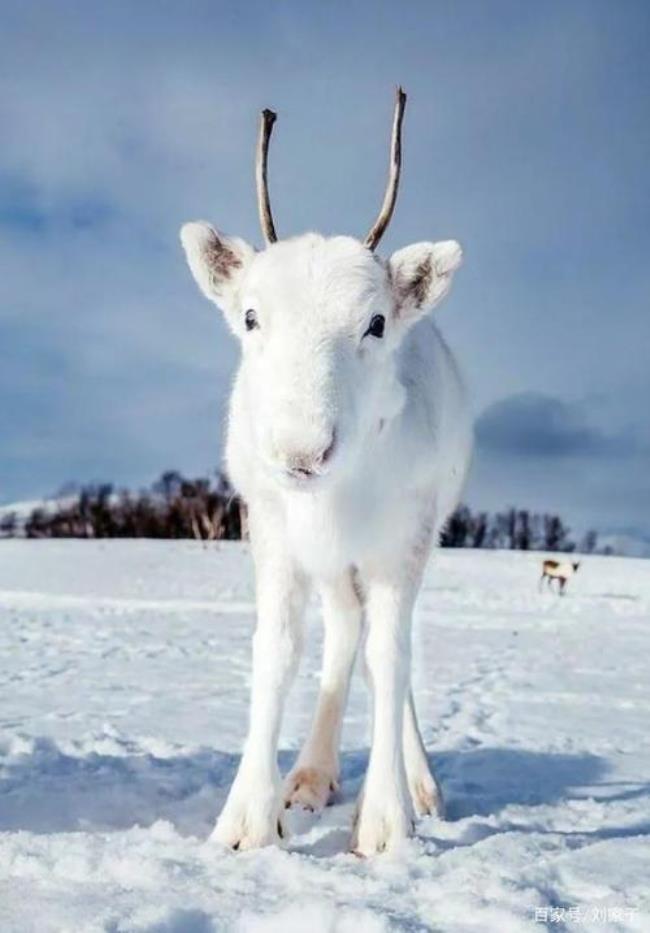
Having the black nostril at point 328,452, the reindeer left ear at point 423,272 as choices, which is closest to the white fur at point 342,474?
the reindeer left ear at point 423,272

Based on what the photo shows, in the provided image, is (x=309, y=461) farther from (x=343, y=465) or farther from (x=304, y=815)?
Answer: (x=304, y=815)

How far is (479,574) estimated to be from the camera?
1494 inches

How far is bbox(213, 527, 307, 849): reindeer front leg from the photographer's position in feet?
12.6

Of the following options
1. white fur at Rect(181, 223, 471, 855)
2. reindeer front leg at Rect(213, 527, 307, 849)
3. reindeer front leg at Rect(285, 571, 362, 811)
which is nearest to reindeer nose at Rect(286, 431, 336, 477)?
white fur at Rect(181, 223, 471, 855)

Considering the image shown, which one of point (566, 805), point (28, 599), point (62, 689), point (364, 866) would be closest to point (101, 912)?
point (364, 866)

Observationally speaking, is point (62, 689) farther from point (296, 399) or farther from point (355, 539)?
point (296, 399)

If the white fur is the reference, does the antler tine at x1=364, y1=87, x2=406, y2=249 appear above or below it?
above

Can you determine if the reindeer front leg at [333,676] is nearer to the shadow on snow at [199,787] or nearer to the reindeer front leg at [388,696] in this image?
the shadow on snow at [199,787]

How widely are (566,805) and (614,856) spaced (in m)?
1.36

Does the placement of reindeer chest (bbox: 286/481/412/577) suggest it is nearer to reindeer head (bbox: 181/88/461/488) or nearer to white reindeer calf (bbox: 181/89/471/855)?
white reindeer calf (bbox: 181/89/471/855)

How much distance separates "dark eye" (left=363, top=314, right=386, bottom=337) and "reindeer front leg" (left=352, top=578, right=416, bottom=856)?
1.01 m

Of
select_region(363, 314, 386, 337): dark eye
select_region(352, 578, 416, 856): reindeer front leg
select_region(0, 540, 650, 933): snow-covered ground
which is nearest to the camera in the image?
select_region(0, 540, 650, 933): snow-covered ground

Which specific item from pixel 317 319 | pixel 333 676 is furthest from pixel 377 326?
pixel 333 676

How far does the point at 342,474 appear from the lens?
3.83m
